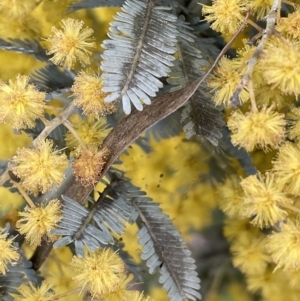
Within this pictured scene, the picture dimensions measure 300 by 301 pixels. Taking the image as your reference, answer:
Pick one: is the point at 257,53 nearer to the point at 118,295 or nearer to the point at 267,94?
the point at 267,94

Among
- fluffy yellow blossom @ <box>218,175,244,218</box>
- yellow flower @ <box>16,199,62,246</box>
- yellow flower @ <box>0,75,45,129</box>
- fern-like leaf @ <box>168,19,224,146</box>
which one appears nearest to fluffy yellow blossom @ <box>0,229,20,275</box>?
yellow flower @ <box>16,199,62,246</box>

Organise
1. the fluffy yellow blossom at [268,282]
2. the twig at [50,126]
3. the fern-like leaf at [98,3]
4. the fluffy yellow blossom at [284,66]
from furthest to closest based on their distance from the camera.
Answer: the fluffy yellow blossom at [268,282] < the fern-like leaf at [98,3] < the twig at [50,126] < the fluffy yellow blossom at [284,66]

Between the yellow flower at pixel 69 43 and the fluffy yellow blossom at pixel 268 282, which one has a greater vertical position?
the yellow flower at pixel 69 43

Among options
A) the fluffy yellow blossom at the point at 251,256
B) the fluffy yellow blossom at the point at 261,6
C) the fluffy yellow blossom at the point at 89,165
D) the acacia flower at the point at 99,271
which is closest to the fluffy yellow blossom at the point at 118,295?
the acacia flower at the point at 99,271

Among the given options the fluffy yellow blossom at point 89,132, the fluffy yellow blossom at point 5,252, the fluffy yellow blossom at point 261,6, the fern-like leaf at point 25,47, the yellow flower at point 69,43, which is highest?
the fern-like leaf at point 25,47

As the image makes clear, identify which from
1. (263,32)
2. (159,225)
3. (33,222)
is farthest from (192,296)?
(263,32)

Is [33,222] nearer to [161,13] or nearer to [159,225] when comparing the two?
[159,225]

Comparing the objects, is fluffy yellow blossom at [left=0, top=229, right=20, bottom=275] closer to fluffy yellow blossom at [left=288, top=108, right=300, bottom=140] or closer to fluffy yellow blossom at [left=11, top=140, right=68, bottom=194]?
fluffy yellow blossom at [left=11, top=140, right=68, bottom=194]

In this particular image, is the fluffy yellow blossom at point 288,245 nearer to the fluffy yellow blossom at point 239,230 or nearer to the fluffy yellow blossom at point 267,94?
the fluffy yellow blossom at point 267,94
